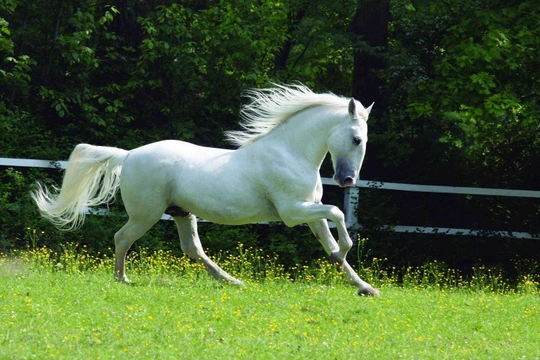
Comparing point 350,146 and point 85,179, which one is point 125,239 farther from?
point 350,146

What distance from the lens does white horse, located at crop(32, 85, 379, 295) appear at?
973cm

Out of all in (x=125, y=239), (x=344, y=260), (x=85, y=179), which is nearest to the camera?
(x=344, y=260)

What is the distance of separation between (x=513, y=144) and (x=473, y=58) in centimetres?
306

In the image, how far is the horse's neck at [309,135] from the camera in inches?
392

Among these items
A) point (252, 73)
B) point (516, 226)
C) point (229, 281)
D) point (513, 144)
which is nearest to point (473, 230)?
point (516, 226)

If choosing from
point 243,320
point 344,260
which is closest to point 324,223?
point 344,260

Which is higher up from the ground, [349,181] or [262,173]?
[349,181]

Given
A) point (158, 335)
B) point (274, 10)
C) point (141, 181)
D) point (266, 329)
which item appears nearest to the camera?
point (158, 335)

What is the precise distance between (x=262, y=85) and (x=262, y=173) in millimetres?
5920

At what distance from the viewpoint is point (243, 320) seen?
26.8 ft

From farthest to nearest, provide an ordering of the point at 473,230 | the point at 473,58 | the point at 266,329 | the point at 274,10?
the point at 274,10
the point at 473,230
the point at 473,58
the point at 266,329

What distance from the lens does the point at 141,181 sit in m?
10.2

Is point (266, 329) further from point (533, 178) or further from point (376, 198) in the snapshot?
point (533, 178)

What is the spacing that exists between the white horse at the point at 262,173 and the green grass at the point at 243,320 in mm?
653
